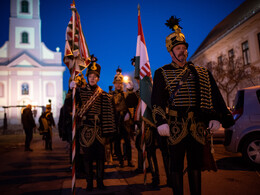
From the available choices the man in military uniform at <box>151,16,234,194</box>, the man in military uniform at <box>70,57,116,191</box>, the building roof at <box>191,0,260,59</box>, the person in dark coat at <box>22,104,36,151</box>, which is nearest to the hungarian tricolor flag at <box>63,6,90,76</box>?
the man in military uniform at <box>70,57,116,191</box>

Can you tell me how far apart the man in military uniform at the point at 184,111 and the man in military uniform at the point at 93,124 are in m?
1.78

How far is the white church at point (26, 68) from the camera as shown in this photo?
162 feet

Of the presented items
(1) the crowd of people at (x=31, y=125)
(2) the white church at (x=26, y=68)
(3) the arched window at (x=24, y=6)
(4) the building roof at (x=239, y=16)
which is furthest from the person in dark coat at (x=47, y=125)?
(3) the arched window at (x=24, y=6)

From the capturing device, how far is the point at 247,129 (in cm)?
591

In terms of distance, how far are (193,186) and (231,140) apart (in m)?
3.81

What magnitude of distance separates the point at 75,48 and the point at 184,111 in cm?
281

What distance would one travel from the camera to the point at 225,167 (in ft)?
A: 19.9

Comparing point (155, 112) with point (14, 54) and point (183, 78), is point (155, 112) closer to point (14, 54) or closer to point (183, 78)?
point (183, 78)

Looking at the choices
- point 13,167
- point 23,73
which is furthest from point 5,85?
point 13,167

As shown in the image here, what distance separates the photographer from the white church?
49.3 m

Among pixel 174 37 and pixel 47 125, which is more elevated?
pixel 174 37

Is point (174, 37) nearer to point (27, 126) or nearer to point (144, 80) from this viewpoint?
point (144, 80)

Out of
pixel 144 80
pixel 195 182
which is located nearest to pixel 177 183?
pixel 195 182

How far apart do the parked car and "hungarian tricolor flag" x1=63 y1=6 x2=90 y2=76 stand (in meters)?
4.02
